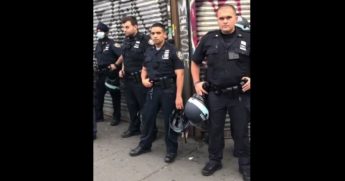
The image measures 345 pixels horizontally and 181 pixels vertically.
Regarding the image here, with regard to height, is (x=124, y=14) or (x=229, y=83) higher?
(x=124, y=14)

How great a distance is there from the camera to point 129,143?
19.1ft

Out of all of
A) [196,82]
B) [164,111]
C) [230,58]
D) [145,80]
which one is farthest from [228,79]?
[145,80]

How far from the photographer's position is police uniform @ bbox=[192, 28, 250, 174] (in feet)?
13.5

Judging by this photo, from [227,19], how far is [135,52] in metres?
2.01

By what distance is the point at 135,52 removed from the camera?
18.6 feet

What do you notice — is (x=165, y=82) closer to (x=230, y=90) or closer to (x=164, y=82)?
(x=164, y=82)

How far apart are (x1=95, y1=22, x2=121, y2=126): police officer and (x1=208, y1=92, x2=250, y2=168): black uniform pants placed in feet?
8.79

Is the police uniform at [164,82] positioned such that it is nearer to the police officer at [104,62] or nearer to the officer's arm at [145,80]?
the officer's arm at [145,80]

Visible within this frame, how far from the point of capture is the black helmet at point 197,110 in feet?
14.1

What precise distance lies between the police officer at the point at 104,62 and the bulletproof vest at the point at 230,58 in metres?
2.66

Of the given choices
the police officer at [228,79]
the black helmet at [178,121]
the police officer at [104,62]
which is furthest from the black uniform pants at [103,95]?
the police officer at [228,79]

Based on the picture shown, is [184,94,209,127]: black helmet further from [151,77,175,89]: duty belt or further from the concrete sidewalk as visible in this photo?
the concrete sidewalk
